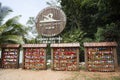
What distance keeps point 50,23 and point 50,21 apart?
0.14 m

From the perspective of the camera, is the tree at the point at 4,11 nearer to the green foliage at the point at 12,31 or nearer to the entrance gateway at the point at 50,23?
the green foliage at the point at 12,31

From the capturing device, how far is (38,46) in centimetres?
1133

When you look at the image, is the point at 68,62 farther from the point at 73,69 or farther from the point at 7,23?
the point at 7,23

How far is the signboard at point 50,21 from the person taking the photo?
11.9m

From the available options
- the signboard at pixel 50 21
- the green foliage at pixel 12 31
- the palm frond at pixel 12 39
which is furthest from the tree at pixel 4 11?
the signboard at pixel 50 21

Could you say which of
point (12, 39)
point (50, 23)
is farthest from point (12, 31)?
point (50, 23)

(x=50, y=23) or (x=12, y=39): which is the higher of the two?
(x=50, y=23)

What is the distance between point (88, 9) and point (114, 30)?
566cm

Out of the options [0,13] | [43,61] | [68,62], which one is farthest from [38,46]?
[0,13]

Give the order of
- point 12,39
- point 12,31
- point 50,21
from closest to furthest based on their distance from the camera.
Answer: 1. point 50,21
2. point 12,39
3. point 12,31

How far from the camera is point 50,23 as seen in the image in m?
12.1

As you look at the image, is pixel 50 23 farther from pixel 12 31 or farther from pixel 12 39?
pixel 12 31

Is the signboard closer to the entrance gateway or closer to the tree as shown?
the entrance gateway

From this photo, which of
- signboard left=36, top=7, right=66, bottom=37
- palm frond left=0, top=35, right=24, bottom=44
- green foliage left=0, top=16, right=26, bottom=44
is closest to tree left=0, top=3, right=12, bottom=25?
green foliage left=0, top=16, right=26, bottom=44
